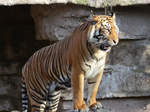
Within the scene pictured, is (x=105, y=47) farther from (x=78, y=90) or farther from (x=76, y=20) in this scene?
(x=76, y=20)

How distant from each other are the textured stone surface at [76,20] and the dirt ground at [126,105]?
0.67 metres

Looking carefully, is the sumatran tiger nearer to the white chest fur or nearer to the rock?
the white chest fur

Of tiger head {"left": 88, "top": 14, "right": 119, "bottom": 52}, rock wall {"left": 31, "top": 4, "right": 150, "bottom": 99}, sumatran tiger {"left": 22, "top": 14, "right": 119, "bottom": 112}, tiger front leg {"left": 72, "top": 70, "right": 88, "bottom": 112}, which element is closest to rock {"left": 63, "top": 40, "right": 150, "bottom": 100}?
rock wall {"left": 31, "top": 4, "right": 150, "bottom": 99}

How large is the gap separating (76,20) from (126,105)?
1.03 metres

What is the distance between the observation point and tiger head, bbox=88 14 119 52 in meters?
3.64

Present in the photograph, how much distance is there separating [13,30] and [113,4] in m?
1.90

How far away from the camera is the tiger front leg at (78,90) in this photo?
3828mm

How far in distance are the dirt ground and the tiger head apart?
4.23 ft

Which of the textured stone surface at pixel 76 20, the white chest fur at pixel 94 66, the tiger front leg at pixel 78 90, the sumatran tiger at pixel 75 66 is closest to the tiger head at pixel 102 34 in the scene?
the sumatran tiger at pixel 75 66

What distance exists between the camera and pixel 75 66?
151 inches

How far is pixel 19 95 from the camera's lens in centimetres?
606

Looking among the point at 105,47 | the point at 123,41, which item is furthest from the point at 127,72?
the point at 105,47

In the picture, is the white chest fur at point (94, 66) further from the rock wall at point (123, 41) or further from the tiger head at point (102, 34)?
the rock wall at point (123, 41)

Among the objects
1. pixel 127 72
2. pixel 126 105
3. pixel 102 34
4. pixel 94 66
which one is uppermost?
pixel 102 34
